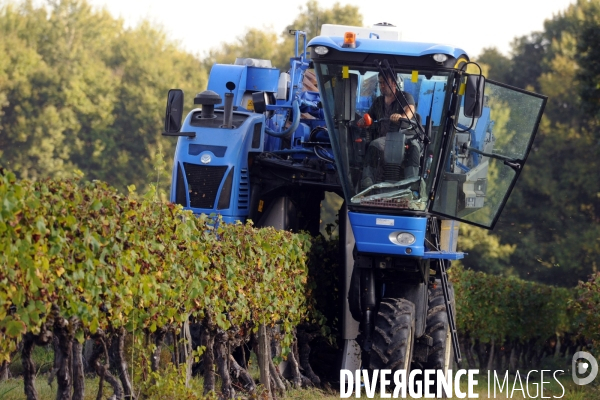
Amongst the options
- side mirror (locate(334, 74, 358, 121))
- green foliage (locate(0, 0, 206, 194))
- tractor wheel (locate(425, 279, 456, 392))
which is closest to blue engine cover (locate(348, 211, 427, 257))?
side mirror (locate(334, 74, 358, 121))

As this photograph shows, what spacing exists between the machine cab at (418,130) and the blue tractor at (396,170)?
1 centimetres

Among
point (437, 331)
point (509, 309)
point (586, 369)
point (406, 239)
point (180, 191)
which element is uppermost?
point (180, 191)

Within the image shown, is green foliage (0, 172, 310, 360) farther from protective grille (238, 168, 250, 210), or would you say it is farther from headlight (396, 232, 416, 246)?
protective grille (238, 168, 250, 210)

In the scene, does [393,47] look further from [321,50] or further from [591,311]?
[591,311]

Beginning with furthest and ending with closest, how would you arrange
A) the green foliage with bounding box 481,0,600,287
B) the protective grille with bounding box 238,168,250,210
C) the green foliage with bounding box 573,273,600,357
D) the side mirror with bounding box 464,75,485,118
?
the green foliage with bounding box 481,0,600,287 < the green foliage with bounding box 573,273,600,357 < the protective grille with bounding box 238,168,250,210 < the side mirror with bounding box 464,75,485,118

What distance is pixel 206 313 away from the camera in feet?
30.3

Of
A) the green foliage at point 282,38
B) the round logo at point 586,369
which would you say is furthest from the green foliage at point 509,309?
the green foliage at point 282,38

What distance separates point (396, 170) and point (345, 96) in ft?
3.07

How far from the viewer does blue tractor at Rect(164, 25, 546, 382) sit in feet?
36.4

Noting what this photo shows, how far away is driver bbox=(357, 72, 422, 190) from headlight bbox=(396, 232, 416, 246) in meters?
0.59

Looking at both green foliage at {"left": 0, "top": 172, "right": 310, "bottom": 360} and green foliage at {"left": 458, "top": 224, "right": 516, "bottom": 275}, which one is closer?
green foliage at {"left": 0, "top": 172, "right": 310, "bottom": 360}

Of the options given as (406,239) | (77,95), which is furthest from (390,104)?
(77,95)

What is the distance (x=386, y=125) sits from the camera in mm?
11148

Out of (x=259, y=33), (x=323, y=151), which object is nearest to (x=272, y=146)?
(x=323, y=151)
